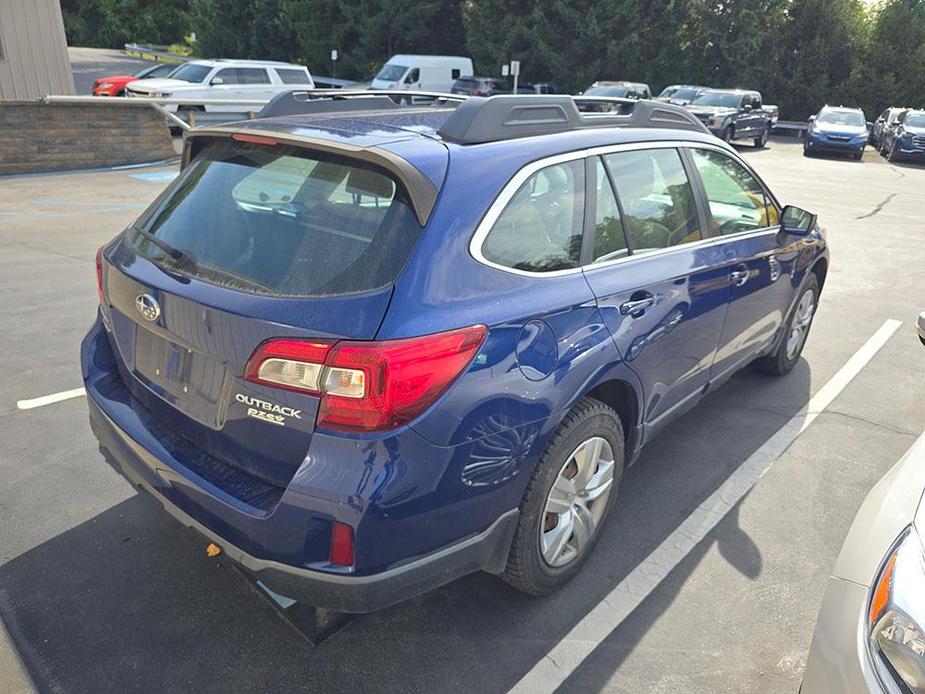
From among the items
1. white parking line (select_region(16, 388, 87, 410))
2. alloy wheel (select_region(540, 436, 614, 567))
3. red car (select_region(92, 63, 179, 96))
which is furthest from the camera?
red car (select_region(92, 63, 179, 96))

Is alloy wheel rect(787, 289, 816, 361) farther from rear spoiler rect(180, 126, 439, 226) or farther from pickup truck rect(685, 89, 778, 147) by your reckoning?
pickup truck rect(685, 89, 778, 147)

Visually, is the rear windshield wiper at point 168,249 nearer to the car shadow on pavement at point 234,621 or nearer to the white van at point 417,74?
the car shadow on pavement at point 234,621

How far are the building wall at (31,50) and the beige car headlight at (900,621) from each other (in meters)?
18.6

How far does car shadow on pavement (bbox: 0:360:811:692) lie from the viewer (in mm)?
2457

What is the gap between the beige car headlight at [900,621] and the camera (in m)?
1.67

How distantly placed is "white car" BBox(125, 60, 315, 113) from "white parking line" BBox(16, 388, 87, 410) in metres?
14.9

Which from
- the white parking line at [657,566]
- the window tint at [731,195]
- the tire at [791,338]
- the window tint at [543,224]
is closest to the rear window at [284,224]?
Result: the window tint at [543,224]

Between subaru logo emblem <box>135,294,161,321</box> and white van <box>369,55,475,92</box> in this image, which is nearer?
subaru logo emblem <box>135,294,161,321</box>

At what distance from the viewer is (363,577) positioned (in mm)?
2150

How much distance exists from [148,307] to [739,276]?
113 inches

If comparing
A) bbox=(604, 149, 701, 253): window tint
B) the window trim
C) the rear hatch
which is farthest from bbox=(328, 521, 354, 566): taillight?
bbox=(604, 149, 701, 253): window tint

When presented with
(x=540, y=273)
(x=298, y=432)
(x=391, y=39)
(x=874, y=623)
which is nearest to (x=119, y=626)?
(x=298, y=432)

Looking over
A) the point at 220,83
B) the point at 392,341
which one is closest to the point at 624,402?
the point at 392,341

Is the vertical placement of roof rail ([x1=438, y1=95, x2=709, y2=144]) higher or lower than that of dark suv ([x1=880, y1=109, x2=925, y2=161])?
higher
